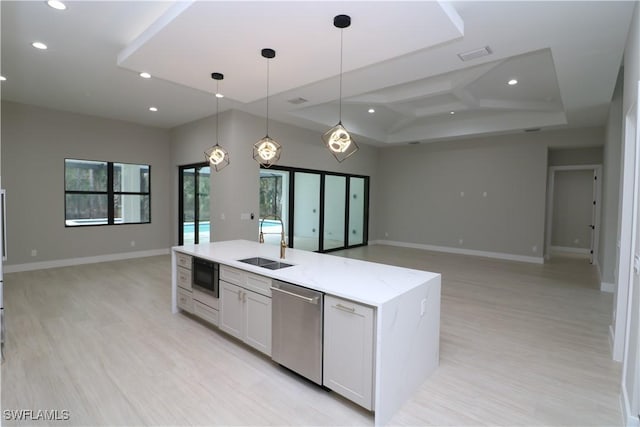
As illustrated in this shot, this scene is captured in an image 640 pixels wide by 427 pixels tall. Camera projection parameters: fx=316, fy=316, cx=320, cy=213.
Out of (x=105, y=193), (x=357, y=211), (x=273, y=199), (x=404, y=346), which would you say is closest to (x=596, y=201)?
(x=357, y=211)

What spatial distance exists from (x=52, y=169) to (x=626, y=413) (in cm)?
849

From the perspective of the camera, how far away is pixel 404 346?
221 centimetres

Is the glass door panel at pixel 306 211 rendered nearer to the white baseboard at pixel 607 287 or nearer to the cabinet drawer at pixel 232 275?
the cabinet drawer at pixel 232 275

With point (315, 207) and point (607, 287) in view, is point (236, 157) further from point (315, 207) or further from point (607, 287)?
point (607, 287)

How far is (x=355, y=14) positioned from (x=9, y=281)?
21.5 ft

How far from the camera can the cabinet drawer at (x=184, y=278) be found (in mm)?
3707

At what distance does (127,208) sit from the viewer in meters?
7.15

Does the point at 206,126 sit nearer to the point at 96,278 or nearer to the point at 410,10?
the point at 96,278

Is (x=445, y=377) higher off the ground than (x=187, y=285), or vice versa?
(x=187, y=285)

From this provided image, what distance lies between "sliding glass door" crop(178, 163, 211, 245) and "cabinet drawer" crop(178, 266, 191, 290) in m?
2.99

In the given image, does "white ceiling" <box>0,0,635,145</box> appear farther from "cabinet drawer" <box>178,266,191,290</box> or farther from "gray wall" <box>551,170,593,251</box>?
"gray wall" <box>551,170,593,251</box>

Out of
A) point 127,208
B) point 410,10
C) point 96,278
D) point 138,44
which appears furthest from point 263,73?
point 127,208

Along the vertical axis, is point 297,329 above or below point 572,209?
below

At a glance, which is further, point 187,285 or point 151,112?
point 151,112
